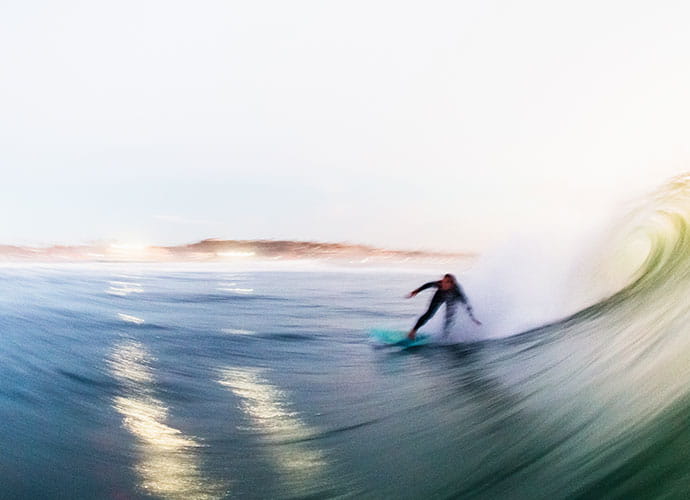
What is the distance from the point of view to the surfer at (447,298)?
3.94 ft

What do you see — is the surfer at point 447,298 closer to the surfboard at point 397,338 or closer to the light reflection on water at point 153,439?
the surfboard at point 397,338

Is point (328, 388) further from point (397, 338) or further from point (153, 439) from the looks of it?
point (153, 439)

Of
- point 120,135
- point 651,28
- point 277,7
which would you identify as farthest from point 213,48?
point 651,28

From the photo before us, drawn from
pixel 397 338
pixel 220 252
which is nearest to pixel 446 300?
pixel 397 338

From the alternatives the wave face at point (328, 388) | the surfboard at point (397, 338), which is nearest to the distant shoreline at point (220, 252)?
the wave face at point (328, 388)

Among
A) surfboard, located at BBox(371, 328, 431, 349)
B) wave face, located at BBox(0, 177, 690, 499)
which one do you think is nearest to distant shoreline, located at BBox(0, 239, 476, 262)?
wave face, located at BBox(0, 177, 690, 499)

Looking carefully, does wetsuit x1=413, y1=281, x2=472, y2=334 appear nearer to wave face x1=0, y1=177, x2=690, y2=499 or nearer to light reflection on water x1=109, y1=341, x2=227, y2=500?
wave face x1=0, y1=177, x2=690, y2=499

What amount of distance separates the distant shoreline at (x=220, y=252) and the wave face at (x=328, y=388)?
0.03m

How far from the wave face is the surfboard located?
2cm

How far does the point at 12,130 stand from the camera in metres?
1.34

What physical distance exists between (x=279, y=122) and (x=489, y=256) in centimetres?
53

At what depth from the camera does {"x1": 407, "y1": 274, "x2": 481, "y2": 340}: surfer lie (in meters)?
1.20

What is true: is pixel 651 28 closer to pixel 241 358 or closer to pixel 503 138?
pixel 503 138

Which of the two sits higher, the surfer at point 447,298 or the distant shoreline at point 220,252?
the distant shoreline at point 220,252
